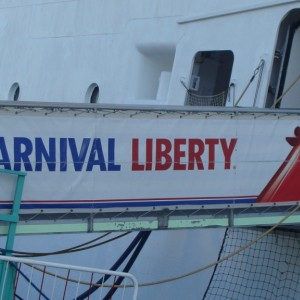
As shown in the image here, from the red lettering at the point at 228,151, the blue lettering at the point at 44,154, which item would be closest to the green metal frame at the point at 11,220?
the blue lettering at the point at 44,154

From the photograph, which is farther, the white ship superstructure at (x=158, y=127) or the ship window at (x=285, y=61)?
the ship window at (x=285, y=61)

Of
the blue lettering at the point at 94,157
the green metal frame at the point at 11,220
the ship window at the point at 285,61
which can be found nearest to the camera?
the green metal frame at the point at 11,220

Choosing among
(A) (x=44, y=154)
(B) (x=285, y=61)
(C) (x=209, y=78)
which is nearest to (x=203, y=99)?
(C) (x=209, y=78)

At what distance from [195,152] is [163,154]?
243 mm

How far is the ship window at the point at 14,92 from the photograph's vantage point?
37.6 ft

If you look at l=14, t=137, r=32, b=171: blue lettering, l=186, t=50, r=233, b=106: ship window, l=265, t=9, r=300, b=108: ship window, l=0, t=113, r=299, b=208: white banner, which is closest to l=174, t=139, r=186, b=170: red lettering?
l=0, t=113, r=299, b=208: white banner

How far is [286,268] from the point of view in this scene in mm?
6496

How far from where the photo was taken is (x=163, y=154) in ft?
17.0

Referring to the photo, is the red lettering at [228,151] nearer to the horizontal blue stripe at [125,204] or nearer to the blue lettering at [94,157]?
the horizontal blue stripe at [125,204]

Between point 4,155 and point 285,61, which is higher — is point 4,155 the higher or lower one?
the lower one

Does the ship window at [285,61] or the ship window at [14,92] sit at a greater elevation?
the ship window at [14,92]

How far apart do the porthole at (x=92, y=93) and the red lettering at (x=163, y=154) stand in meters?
4.30

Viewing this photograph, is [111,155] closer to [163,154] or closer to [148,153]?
[148,153]

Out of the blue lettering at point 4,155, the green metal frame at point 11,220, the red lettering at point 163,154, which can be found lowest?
the green metal frame at point 11,220
